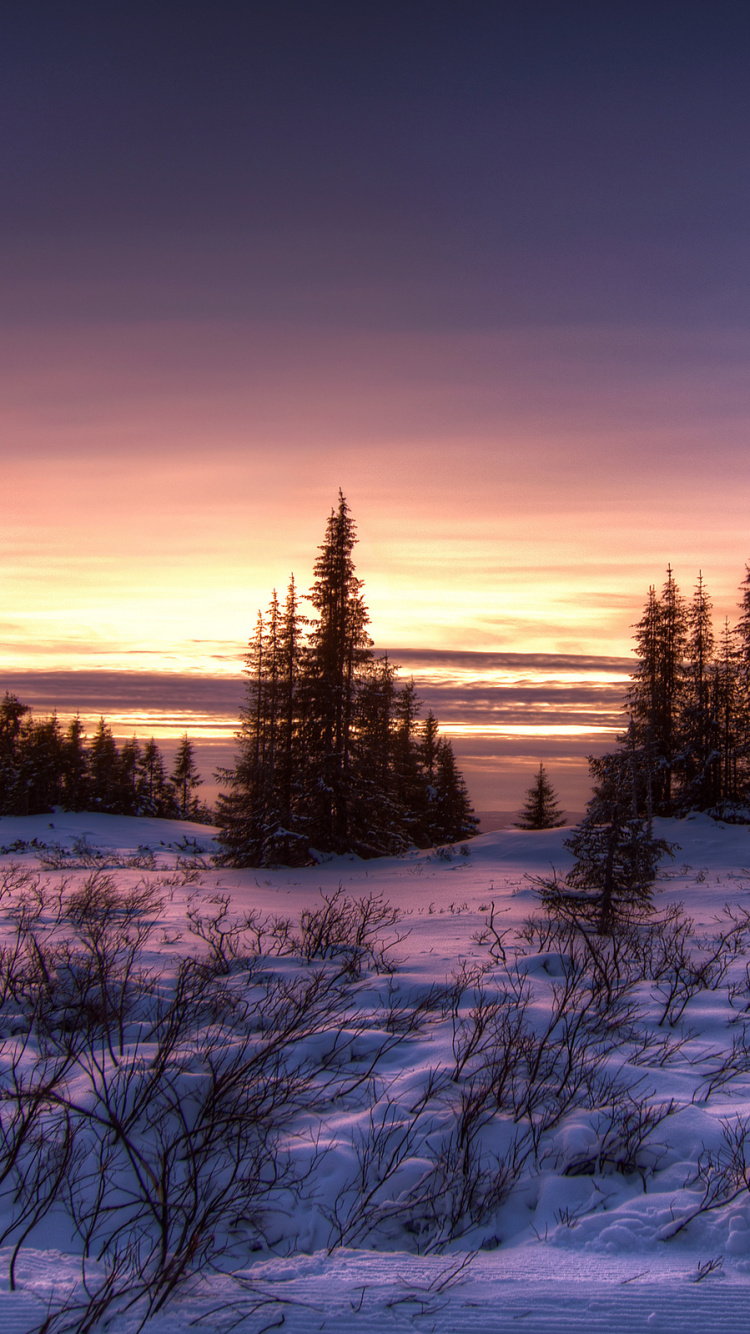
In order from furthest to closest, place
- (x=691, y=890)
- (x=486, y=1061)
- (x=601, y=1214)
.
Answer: (x=691, y=890), (x=486, y=1061), (x=601, y=1214)

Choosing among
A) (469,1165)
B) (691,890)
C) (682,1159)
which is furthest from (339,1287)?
(691,890)

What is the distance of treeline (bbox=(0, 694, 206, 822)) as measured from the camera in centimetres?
5256

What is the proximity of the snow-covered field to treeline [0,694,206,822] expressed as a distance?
164 feet

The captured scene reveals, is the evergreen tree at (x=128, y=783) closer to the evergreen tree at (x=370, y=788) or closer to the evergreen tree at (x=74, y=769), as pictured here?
the evergreen tree at (x=74, y=769)

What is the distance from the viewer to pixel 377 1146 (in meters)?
3.94

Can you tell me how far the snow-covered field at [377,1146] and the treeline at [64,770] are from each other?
164ft

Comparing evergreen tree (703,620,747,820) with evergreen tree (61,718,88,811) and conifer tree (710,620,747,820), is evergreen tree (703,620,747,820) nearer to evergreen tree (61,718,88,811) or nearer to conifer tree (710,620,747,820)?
conifer tree (710,620,747,820)

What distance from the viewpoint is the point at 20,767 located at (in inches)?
2078

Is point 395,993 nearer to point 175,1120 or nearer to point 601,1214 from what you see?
point 175,1120

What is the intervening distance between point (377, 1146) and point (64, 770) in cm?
5597

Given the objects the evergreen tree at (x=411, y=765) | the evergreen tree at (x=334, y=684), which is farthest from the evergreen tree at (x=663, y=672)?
the evergreen tree at (x=334, y=684)

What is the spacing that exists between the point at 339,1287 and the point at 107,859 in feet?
69.5

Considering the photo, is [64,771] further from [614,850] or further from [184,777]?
[614,850]

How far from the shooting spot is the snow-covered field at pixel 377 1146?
9.31 ft
